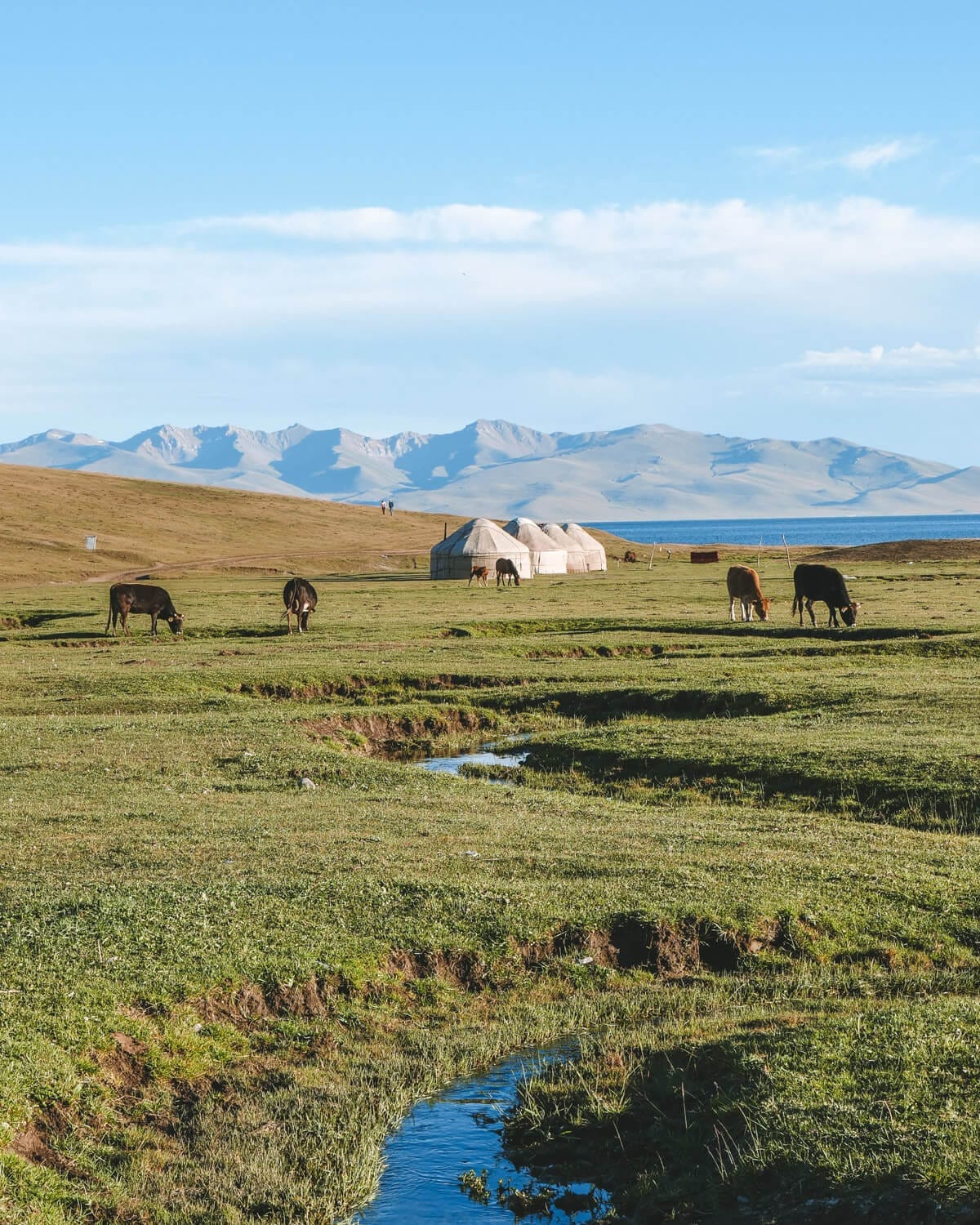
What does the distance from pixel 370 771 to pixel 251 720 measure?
5599 millimetres

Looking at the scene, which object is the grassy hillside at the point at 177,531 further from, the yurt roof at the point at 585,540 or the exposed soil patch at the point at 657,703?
the exposed soil patch at the point at 657,703

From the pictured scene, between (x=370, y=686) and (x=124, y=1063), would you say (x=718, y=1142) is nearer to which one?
(x=124, y=1063)

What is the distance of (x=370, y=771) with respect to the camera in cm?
2220

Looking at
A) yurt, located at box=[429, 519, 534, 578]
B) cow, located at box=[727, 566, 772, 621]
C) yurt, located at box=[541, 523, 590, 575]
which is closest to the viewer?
cow, located at box=[727, 566, 772, 621]

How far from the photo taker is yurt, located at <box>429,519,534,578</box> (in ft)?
282

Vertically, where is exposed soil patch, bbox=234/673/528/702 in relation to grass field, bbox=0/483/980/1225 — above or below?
above

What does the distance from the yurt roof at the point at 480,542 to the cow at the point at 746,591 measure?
38.5m

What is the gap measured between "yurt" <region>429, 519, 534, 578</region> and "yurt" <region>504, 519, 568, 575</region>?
13.4ft

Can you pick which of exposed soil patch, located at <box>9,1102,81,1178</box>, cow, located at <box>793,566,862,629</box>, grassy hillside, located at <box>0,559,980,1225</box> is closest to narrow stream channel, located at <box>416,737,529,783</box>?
grassy hillside, located at <box>0,559,980,1225</box>

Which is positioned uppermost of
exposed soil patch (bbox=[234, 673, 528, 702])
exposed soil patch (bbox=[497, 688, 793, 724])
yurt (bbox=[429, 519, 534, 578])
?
yurt (bbox=[429, 519, 534, 578])

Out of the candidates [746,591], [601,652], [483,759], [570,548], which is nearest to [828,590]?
[746,591]

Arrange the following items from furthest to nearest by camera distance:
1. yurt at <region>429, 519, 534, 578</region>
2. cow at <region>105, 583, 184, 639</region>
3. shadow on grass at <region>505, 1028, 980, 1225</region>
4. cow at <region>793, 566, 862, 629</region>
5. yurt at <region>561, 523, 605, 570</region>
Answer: yurt at <region>561, 523, 605, 570</region>
yurt at <region>429, 519, 534, 578</region>
cow at <region>105, 583, 184, 639</region>
cow at <region>793, 566, 862, 629</region>
shadow on grass at <region>505, 1028, 980, 1225</region>

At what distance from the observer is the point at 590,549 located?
99.6 m

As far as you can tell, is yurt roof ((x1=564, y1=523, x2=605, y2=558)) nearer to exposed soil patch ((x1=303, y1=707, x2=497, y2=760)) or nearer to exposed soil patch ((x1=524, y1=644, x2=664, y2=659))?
exposed soil patch ((x1=524, y1=644, x2=664, y2=659))
